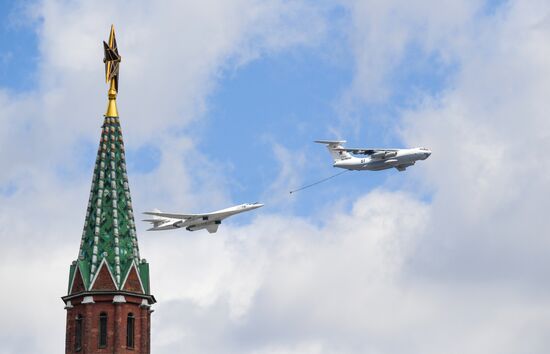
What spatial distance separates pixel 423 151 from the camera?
196750 millimetres

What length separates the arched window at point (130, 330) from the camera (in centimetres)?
19388

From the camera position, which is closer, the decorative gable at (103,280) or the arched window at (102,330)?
the arched window at (102,330)

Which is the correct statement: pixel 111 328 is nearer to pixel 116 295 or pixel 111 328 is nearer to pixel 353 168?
pixel 116 295

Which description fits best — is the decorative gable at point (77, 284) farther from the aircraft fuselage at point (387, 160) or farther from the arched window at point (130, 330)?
the aircraft fuselage at point (387, 160)

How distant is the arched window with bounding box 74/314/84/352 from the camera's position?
194 metres

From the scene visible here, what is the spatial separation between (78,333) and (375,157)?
106 feet

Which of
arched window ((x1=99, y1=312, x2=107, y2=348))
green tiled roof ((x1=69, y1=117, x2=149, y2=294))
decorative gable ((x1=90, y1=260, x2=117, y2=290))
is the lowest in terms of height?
arched window ((x1=99, y1=312, x2=107, y2=348))

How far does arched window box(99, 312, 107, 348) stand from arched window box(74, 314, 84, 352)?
5.97ft

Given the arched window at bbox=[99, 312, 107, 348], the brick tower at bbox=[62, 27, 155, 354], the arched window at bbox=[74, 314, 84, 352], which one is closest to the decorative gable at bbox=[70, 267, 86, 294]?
the brick tower at bbox=[62, 27, 155, 354]

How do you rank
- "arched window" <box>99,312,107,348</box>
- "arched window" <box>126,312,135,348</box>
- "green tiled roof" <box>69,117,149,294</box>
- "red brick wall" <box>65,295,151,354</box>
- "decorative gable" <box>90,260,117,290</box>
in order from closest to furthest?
"red brick wall" <box>65,295,151,354</box> → "arched window" <box>99,312,107,348</box> → "arched window" <box>126,312,135,348</box> → "decorative gable" <box>90,260,117,290</box> → "green tiled roof" <box>69,117,149,294</box>

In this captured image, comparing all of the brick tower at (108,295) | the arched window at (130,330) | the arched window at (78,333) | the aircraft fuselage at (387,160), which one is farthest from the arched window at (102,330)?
the aircraft fuselage at (387,160)

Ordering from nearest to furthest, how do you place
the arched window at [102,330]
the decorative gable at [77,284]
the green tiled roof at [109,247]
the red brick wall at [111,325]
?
the red brick wall at [111,325], the arched window at [102,330], the decorative gable at [77,284], the green tiled roof at [109,247]

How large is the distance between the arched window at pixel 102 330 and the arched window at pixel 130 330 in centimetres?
213

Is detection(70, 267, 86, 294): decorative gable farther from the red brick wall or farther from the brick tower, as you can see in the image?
the red brick wall
